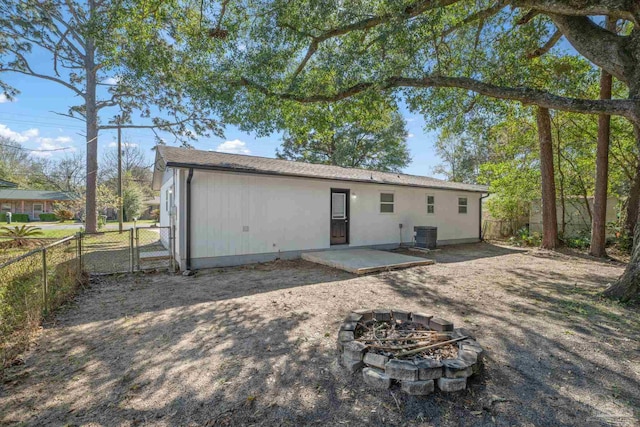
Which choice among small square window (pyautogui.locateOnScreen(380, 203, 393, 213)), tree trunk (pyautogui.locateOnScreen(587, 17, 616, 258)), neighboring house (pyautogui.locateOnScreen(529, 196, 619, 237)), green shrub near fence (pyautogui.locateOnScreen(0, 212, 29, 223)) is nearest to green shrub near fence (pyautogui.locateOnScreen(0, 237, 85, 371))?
small square window (pyautogui.locateOnScreen(380, 203, 393, 213))

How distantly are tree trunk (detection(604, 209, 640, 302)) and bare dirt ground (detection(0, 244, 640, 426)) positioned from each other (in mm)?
298

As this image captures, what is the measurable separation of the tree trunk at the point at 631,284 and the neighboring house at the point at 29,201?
38999 mm

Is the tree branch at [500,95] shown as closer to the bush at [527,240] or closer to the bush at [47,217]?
the bush at [527,240]

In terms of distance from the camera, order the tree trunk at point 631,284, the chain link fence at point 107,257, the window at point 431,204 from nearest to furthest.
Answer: the tree trunk at point 631,284 → the chain link fence at point 107,257 → the window at point 431,204

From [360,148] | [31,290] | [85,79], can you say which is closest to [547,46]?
[31,290]

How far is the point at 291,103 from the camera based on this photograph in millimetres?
8023

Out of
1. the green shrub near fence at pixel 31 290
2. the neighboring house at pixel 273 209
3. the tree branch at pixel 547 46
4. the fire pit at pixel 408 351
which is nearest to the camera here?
the fire pit at pixel 408 351

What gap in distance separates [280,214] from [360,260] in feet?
8.52

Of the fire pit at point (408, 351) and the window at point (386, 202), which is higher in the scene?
the window at point (386, 202)

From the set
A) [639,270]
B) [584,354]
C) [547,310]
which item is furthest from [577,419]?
[639,270]

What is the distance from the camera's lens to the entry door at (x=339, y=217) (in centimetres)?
943

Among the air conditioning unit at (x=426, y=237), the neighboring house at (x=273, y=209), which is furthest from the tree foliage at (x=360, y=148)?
the air conditioning unit at (x=426, y=237)

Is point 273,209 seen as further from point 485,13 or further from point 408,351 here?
point 485,13

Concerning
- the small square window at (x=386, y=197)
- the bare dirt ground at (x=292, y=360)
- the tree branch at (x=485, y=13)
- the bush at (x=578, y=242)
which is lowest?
the bare dirt ground at (x=292, y=360)
